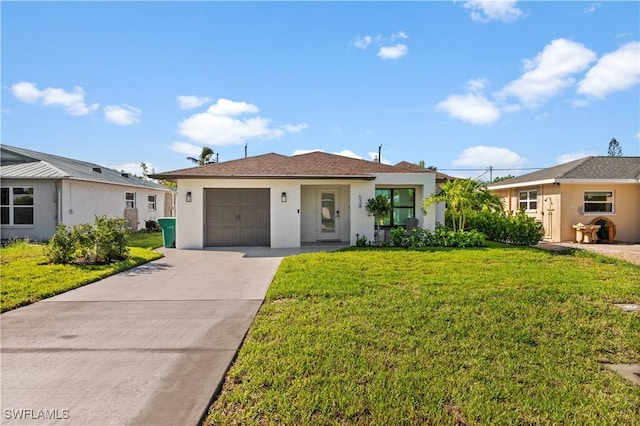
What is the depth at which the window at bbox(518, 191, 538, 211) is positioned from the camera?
18859 mm

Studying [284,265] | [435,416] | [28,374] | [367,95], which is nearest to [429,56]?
[367,95]

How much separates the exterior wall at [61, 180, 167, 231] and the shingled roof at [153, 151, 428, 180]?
20.8ft

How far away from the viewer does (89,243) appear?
9906 millimetres

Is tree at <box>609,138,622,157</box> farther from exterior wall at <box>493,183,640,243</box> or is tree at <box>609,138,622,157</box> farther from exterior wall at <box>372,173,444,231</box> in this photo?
exterior wall at <box>372,173,444,231</box>

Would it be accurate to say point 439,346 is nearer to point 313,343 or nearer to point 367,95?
point 313,343

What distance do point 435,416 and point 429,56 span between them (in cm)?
1297

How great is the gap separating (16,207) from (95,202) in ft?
9.89

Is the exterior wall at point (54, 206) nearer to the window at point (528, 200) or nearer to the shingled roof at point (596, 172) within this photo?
the shingled roof at point (596, 172)

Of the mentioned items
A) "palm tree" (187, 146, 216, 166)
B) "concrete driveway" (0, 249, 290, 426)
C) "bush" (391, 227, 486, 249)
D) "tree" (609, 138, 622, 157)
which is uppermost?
"tree" (609, 138, 622, 157)

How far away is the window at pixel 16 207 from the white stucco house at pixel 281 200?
7705mm

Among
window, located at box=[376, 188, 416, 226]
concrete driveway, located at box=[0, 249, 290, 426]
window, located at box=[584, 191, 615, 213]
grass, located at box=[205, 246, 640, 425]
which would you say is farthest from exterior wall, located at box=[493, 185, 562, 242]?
concrete driveway, located at box=[0, 249, 290, 426]

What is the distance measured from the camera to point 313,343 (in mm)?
4305

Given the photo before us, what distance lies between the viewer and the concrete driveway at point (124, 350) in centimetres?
304

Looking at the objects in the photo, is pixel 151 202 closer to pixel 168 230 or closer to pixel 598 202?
pixel 168 230
